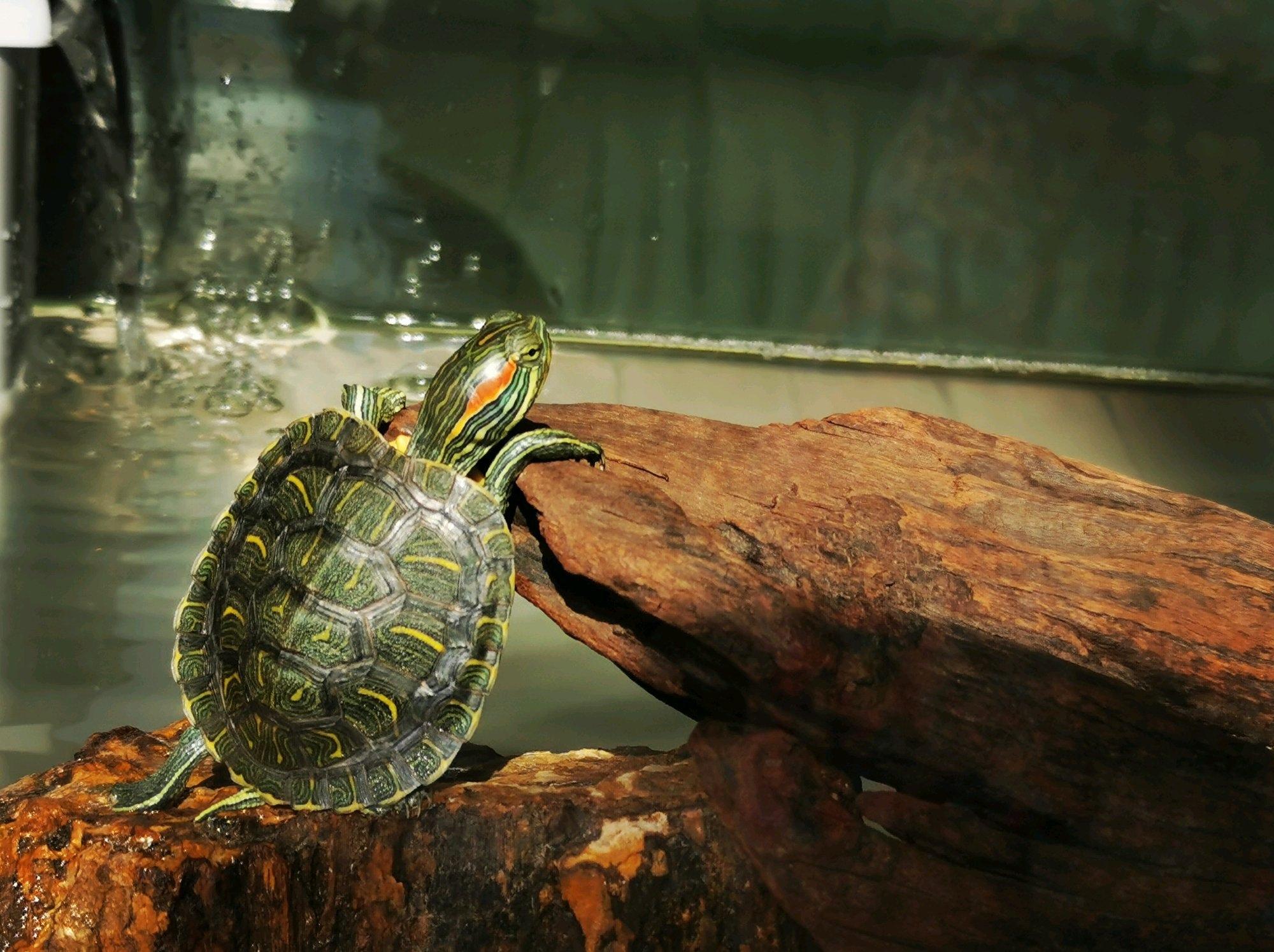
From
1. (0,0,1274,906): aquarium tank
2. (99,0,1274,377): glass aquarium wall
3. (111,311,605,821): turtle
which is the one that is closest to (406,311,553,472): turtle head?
(111,311,605,821): turtle

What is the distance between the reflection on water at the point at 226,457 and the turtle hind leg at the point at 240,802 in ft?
1.99

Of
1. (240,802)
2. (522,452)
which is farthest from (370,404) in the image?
(240,802)

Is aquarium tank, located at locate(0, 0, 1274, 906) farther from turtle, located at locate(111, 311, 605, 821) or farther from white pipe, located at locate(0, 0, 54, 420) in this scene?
turtle, located at locate(111, 311, 605, 821)

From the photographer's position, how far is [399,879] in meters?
1.35

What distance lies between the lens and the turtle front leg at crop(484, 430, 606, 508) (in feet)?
4.78

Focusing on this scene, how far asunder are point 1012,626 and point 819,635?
0.24m

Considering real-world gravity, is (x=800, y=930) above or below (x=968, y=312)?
below

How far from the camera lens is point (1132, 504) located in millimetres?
1526

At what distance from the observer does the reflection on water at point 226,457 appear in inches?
81.8

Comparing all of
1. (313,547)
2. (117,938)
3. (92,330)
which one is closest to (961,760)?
(313,547)

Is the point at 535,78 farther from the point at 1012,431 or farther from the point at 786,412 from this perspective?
the point at 1012,431

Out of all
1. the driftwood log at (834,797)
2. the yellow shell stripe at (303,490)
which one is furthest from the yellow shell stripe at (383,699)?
the yellow shell stripe at (303,490)

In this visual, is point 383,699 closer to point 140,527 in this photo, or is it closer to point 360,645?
point 360,645

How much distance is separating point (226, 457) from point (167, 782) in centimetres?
141
